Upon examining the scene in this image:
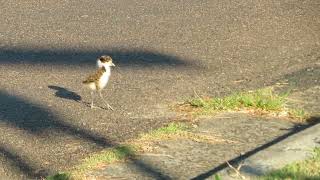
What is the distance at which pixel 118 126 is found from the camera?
26.8ft

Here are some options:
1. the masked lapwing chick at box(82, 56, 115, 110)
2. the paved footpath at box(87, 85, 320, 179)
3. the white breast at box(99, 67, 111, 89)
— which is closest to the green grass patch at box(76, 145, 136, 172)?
the paved footpath at box(87, 85, 320, 179)

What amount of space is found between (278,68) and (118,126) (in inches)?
111

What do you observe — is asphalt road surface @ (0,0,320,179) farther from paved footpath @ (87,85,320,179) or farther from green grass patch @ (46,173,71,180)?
paved footpath @ (87,85,320,179)

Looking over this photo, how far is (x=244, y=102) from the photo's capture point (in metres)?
8.59

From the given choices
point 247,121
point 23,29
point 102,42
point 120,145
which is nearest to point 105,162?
point 120,145

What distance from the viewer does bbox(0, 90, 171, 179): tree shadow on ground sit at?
23.4ft

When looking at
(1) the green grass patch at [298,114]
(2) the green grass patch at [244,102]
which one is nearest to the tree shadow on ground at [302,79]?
(2) the green grass patch at [244,102]

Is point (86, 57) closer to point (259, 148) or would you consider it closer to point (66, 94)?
point (66, 94)

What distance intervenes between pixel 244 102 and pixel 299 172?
2199mm

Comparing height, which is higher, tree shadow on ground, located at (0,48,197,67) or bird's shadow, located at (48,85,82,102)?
tree shadow on ground, located at (0,48,197,67)

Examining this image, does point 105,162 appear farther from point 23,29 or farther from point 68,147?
point 23,29

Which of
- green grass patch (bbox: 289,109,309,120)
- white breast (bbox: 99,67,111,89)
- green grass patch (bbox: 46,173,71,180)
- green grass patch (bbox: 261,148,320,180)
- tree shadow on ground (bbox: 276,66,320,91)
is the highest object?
tree shadow on ground (bbox: 276,66,320,91)

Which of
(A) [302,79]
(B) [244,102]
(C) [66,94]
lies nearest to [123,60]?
(C) [66,94]

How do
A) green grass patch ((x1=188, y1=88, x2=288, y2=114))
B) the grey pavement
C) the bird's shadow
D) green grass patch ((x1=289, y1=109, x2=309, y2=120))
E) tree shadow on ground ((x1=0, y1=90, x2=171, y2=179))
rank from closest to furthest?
the grey pavement, tree shadow on ground ((x1=0, y1=90, x2=171, y2=179)), green grass patch ((x1=289, y1=109, x2=309, y2=120)), green grass patch ((x1=188, y1=88, x2=288, y2=114)), the bird's shadow
